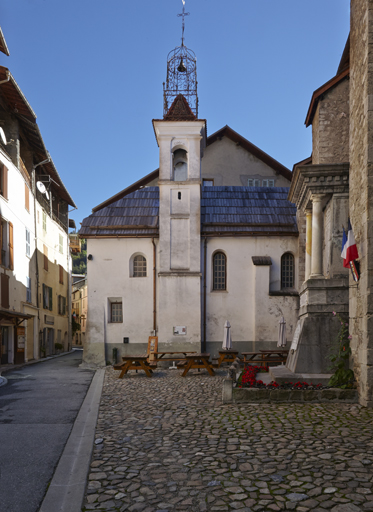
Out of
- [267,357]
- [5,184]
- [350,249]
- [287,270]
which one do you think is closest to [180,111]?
[5,184]

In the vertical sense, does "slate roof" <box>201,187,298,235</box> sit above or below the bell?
below

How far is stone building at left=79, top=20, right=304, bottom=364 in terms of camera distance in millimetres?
22266

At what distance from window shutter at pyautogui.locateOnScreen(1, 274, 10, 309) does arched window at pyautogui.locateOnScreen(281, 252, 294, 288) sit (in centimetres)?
1220

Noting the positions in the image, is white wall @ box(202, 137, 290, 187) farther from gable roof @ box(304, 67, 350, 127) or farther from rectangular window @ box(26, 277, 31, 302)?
gable roof @ box(304, 67, 350, 127)

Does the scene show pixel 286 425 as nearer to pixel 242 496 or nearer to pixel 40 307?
pixel 242 496

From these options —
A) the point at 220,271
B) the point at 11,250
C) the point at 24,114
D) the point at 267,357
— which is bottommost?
the point at 267,357

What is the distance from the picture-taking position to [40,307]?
95.0ft

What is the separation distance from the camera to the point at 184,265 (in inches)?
884

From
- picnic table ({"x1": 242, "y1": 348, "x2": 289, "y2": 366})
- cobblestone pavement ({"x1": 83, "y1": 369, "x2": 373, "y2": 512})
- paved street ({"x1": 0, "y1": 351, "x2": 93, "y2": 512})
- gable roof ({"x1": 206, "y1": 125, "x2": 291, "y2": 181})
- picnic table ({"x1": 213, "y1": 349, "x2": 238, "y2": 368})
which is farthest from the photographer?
gable roof ({"x1": 206, "y1": 125, "x2": 291, "y2": 181})

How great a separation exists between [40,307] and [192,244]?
Answer: 11.2m

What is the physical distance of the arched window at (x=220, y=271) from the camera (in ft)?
75.8

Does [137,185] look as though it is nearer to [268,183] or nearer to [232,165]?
[232,165]

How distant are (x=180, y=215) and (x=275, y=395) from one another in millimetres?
13133

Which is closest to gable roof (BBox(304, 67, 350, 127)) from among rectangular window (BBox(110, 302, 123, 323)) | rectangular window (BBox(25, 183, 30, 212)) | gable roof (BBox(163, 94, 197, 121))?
gable roof (BBox(163, 94, 197, 121))
